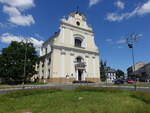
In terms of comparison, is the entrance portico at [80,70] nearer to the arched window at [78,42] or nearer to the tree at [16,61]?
the arched window at [78,42]

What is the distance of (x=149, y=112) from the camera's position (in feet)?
29.5

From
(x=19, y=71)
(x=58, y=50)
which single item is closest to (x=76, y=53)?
(x=58, y=50)

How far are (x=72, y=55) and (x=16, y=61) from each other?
58.4ft

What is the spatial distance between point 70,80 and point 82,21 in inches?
891

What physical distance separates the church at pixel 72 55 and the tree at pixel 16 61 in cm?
657

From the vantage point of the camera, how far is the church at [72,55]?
50.1 meters

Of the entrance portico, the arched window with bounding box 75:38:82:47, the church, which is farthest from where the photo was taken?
the arched window with bounding box 75:38:82:47

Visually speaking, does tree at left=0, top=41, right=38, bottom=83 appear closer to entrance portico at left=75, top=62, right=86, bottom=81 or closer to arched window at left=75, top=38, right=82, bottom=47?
entrance portico at left=75, top=62, right=86, bottom=81

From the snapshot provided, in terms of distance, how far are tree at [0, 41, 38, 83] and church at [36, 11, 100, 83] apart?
6567 mm

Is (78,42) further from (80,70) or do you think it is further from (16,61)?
(16,61)

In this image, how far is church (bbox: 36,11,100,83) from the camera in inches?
1973

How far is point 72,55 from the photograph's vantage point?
174 feet

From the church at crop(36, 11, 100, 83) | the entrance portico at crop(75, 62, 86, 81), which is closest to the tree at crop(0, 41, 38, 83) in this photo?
the church at crop(36, 11, 100, 83)

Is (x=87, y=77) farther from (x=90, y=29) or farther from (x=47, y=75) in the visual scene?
(x=90, y=29)
